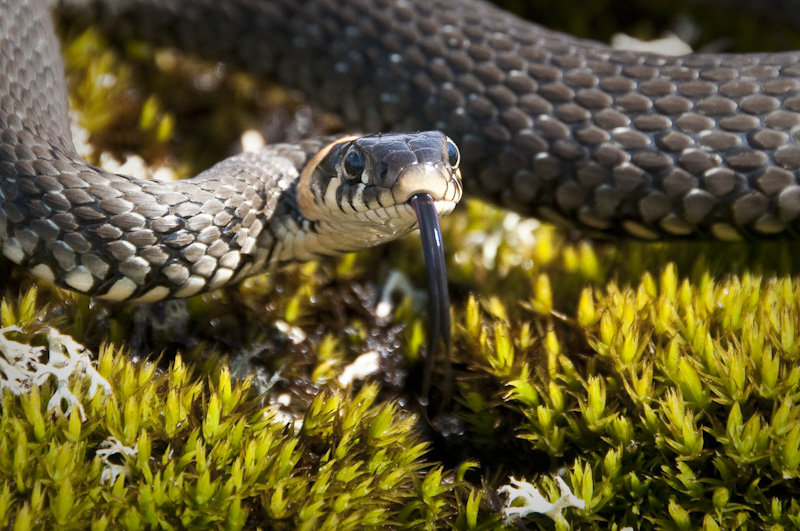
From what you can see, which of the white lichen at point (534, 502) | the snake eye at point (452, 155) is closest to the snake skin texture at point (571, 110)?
the snake eye at point (452, 155)

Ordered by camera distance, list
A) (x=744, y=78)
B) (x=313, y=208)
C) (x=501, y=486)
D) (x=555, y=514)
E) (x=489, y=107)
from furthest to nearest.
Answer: (x=489, y=107) < (x=744, y=78) < (x=313, y=208) < (x=501, y=486) < (x=555, y=514)

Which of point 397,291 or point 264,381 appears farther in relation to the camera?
point 397,291

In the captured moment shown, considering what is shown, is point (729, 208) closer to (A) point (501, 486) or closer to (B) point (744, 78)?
(B) point (744, 78)

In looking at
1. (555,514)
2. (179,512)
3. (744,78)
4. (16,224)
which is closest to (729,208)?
(744,78)

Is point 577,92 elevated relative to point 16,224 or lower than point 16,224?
elevated

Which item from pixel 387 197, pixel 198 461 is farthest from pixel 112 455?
pixel 387 197

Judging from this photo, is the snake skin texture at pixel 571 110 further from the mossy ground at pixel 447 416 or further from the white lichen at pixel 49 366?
the white lichen at pixel 49 366

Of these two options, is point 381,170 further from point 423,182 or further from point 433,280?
point 433,280

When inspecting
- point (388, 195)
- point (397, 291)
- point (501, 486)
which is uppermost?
point (388, 195)

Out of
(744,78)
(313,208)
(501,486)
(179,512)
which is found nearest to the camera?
(179,512)
